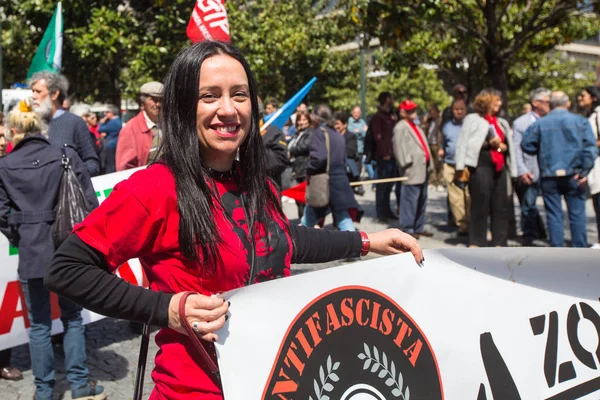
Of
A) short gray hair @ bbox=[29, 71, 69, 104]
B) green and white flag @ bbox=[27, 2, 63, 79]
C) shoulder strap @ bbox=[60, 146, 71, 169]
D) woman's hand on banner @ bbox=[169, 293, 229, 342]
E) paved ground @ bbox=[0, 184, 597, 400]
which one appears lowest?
paved ground @ bbox=[0, 184, 597, 400]

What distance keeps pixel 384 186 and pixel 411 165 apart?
2156 millimetres

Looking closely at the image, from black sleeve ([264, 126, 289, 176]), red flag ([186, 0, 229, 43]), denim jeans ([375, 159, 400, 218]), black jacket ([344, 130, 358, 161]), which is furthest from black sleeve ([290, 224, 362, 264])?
black jacket ([344, 130, 358, 161])

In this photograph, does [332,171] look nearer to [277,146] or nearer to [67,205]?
[277,146]

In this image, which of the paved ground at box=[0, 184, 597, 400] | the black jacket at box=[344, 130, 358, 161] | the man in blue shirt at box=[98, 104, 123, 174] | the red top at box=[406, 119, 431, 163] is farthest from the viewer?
the black jacket at box=[344, 130, 358, 161]

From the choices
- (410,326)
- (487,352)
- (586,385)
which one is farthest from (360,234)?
(586,385)

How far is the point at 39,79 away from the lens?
17.3 ft

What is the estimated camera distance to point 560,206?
7949 millimetres

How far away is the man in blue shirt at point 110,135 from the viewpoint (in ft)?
34.8

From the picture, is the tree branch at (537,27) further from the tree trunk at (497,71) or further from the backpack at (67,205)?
the backpack at (67,205)

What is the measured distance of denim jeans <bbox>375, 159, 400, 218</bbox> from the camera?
11750 millimetres

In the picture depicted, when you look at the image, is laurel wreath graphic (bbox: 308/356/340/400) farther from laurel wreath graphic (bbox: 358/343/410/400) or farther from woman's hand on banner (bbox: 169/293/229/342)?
woman's hand on banner (bbox: 169/293/229/342)

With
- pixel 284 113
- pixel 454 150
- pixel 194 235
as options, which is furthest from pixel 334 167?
pixel 194 235

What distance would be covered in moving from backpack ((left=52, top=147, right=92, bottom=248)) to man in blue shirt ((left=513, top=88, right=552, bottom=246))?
6.07 m

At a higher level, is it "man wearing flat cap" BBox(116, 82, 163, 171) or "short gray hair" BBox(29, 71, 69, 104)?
"short gray hair" BBox(29, 71, 69, 104)
